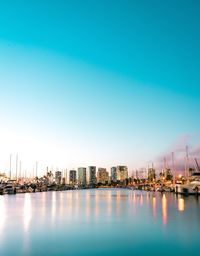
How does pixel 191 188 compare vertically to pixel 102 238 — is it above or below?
below

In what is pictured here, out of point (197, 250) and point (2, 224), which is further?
point (2, 224)

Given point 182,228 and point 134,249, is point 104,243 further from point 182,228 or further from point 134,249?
point 182,228

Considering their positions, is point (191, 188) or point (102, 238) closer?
point (102, 238)

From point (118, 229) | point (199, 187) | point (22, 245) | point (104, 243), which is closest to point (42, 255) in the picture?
point (22, 245)

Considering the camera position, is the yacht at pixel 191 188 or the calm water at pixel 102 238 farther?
the yacht at pixel 191 188

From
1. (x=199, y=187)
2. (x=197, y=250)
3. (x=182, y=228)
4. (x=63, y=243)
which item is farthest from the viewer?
(x=199, y=187)

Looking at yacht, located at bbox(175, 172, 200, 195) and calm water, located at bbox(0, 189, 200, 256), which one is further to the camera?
yacht, located at bbox(175, 172, 200, 195)

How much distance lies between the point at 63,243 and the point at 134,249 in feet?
25.0

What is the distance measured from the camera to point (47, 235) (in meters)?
41.2

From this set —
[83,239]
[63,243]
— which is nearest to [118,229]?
[83,239]

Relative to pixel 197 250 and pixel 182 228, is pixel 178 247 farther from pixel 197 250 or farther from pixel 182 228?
pixel 182 228

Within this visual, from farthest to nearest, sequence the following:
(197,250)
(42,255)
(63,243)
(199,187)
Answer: (199,187) < (63,243) < (197,250) < (42,255)

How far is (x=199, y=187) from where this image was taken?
123938 millimetres

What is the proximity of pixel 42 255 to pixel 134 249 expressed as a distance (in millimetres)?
9482
